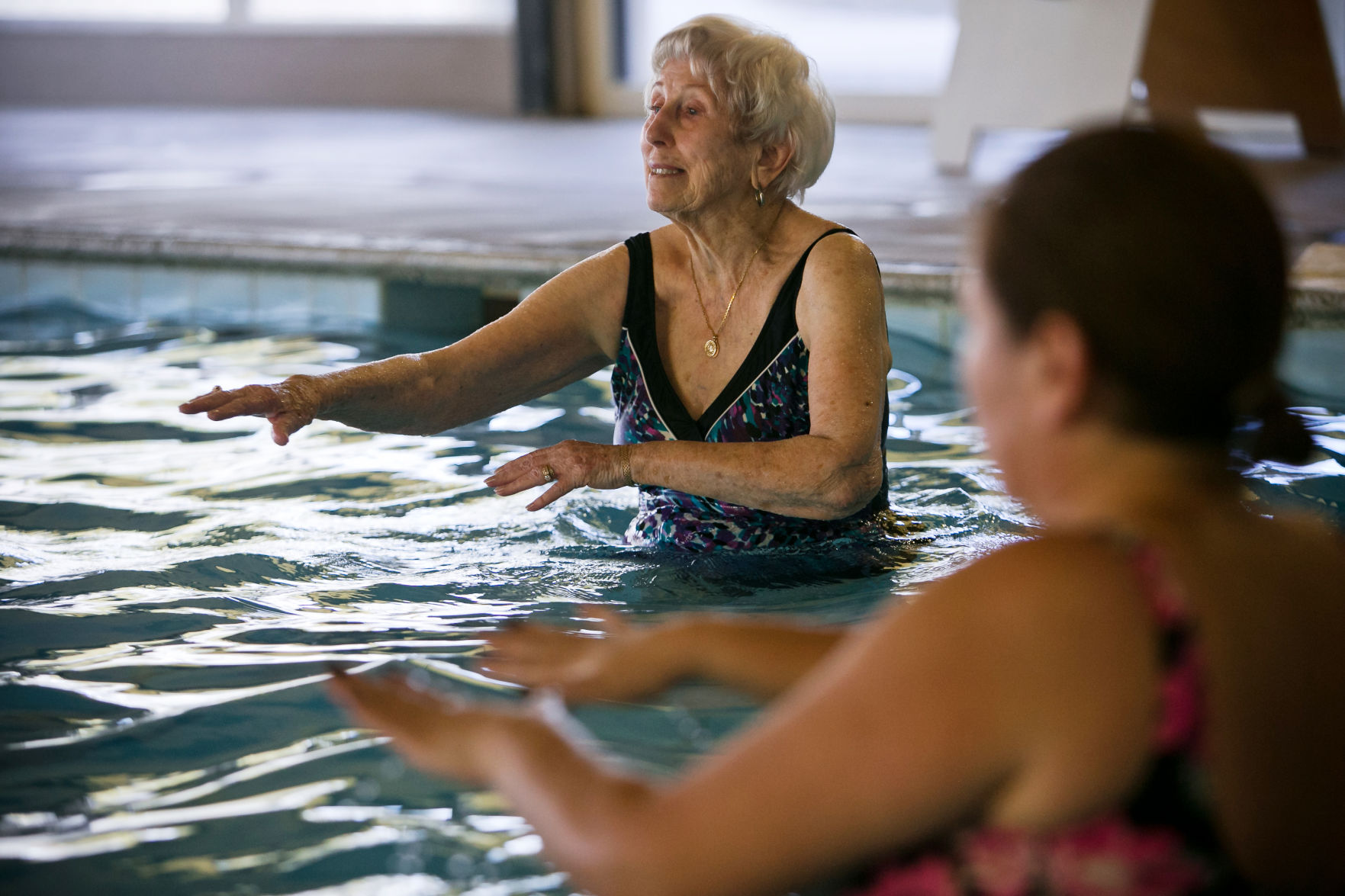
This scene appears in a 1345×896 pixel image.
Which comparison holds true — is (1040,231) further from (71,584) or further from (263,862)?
(71,584)

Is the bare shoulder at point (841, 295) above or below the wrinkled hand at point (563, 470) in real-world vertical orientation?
above

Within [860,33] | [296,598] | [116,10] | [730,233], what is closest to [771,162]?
[730,233]

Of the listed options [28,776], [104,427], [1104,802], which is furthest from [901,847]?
[104,427]

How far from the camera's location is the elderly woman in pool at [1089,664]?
85cm

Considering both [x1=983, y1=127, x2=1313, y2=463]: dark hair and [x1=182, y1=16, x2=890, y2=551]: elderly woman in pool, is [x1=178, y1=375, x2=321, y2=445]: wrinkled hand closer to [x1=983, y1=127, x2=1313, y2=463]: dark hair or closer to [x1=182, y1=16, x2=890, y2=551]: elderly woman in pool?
[x1=182, y1=16, x2=890, y2=551]: elderly woman in pool

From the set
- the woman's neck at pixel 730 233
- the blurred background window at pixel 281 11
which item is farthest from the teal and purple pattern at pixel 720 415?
the blurred background window at pixel 281 11

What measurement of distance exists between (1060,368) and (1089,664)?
0.19 metres

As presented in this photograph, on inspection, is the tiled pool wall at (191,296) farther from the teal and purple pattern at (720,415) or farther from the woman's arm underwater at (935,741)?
the woman's arm underwater at (935,741)

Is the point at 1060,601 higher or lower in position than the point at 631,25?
lower

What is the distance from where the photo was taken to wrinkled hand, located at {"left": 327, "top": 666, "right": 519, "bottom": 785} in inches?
39.6

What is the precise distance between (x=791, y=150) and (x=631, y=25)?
30.5 ft

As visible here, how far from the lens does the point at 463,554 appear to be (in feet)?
8.98

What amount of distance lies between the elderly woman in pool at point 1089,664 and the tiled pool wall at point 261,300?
3.36 m

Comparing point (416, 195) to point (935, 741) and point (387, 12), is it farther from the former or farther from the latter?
point (387, 12)
